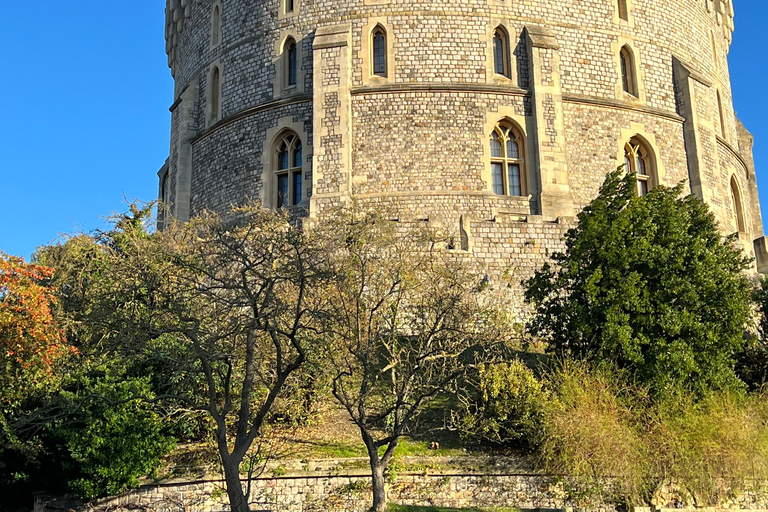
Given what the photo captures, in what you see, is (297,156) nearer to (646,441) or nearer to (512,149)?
(512,149)

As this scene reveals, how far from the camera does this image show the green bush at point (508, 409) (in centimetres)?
1672

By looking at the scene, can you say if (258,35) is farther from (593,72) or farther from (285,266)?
(285,266)

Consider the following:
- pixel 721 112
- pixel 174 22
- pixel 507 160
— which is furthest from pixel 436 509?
pixel 174 22

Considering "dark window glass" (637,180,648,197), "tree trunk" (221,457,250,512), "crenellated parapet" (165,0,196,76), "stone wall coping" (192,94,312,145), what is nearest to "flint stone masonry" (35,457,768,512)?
"tree trunk" (221,457,250,512)

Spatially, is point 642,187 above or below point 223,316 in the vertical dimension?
above

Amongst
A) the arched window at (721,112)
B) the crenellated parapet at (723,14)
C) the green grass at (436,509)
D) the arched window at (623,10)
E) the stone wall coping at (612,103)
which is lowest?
the green grass at (436,509)

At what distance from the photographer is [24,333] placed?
17375 millimetres

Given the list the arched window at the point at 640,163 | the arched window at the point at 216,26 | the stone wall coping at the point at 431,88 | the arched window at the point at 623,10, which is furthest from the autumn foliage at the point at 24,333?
the arched window at the point at 623,10

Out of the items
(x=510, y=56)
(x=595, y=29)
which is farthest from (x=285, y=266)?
(x=595, y=29)

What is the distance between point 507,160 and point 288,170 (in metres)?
6.95

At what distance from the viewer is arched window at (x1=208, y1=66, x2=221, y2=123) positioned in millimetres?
30359

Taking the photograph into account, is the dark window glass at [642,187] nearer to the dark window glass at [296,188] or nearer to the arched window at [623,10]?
the arched window at [623,10]

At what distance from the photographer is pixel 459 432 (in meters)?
17.9

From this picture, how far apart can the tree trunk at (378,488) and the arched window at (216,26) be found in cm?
1989
